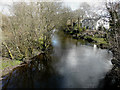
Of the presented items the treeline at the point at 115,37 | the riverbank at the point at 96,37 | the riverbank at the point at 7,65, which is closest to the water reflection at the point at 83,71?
the treeline at the point at 115,37

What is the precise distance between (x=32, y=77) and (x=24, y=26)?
282 inches

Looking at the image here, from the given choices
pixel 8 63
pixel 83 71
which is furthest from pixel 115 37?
pixel 8 63

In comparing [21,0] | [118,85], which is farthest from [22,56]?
[118,85]

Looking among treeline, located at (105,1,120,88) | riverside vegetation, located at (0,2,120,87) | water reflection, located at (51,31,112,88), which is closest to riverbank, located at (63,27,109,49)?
water reflection, located at (51,31,112,88)

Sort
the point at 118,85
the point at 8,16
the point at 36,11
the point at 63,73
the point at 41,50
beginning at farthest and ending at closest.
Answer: the point at 41,50, the point at 36,11, the point at 8,16, the point at 63,73, the point at 118,85

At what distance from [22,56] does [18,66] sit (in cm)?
198

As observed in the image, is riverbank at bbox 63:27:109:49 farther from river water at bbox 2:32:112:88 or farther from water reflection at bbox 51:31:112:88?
river water at bbox 2:32:112:88

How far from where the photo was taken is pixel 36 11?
18641 mm

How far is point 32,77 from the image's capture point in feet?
37.3

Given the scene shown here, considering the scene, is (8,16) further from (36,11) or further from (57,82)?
(57,82)

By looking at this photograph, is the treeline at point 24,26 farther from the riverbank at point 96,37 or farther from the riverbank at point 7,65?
the riverbank at point 96,37

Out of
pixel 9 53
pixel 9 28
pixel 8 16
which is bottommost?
pixel 9 53

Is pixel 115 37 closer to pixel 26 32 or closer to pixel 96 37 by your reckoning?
pixel 26 32

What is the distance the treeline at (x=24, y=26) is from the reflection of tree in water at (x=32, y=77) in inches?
110
